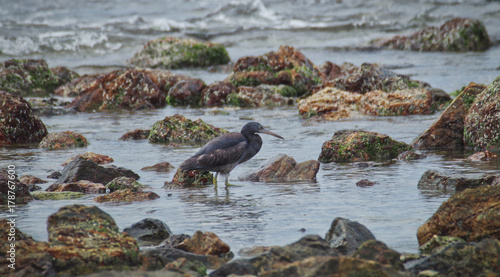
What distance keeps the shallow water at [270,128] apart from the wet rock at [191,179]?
22 cm

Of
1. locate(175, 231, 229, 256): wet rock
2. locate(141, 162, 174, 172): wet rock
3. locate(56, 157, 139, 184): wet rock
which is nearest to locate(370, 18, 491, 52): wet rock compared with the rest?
locate(141, 162, 174, 172): wet rock

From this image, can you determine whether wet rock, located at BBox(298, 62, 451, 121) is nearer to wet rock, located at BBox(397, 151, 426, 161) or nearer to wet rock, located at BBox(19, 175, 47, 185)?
wet rock, located at BBox(397, 151, 426, 161)

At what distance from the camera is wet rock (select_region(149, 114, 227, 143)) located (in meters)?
11.0

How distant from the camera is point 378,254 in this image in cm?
408

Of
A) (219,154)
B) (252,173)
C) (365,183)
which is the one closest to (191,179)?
(219,154)

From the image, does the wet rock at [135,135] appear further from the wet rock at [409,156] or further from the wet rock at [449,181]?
the wet rock at [449,181]

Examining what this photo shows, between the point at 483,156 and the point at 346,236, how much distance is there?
4339 millimetres

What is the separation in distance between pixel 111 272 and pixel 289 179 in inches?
163

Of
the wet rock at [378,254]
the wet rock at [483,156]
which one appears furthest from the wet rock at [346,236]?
the wet rock at [483,156]

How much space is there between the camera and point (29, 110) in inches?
460

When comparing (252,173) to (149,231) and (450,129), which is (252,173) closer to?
(149,231)

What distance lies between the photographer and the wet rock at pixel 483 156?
830 centimetres

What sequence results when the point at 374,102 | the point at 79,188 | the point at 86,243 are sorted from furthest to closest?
1. the point at 374,102
2. the point at 79,188
3. the point at 86,243

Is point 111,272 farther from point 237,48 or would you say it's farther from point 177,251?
point 237,48
